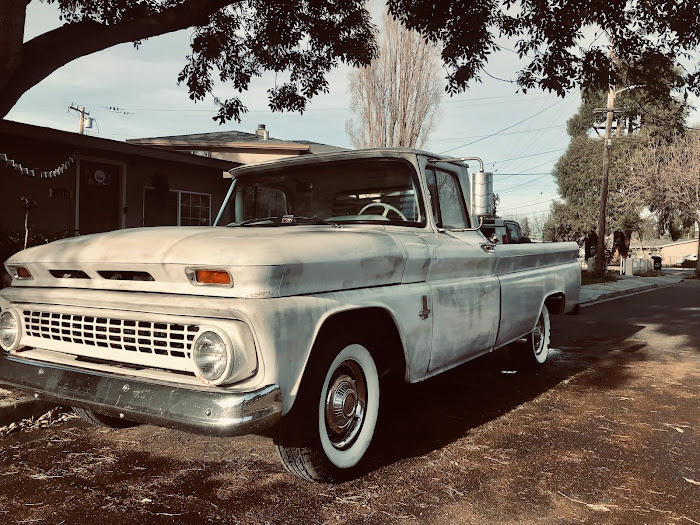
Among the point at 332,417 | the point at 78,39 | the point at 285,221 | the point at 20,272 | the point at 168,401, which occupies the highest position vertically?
the point at 78,39

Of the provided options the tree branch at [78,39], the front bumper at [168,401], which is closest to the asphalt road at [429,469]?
the front bumper at [168,401]

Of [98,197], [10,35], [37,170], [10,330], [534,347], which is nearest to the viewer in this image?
[10,330]

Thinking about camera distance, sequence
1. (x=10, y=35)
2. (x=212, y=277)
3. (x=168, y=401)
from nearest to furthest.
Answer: (x=168, y=401) → (x=212, y=277) → (x=10, y=35)

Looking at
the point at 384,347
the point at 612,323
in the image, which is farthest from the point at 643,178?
the point at 384,347

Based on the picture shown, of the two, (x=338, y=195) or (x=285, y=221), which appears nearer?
(x=285, y=221)

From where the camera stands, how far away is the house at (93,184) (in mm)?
11258

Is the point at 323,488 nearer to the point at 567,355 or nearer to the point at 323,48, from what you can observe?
the point at 567,355

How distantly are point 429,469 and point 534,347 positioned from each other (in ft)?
10.2

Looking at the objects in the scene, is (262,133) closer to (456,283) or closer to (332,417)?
(456,283)

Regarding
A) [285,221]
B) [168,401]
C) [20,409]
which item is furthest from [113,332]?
[20,409]

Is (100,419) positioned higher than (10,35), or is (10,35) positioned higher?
(10,35)

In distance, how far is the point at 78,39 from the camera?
7371 mm

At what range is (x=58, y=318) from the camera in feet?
10.1

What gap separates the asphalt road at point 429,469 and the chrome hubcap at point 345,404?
0.25 m
